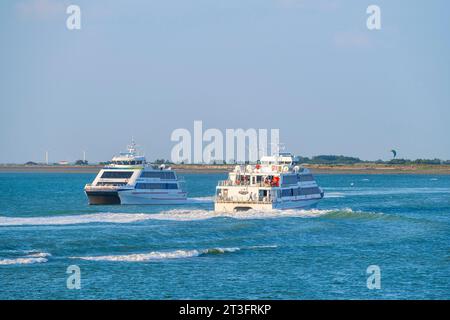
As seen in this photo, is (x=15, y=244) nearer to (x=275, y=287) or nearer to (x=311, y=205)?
(x=275, y=287)

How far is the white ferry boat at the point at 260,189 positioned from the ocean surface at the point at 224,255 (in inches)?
80.6

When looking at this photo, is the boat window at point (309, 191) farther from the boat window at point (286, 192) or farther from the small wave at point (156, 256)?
the small wave at point (156, 256)

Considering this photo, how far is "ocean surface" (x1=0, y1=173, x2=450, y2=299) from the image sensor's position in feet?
132

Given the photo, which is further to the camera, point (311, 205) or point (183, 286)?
point (311, 205)

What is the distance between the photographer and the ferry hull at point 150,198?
324ft

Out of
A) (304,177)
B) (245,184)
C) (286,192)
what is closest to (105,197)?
(245,184)

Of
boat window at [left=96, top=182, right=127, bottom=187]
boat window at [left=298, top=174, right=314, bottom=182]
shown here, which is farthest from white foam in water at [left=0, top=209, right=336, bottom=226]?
boat window at [left=96, top=182, right=127, bottom=187]

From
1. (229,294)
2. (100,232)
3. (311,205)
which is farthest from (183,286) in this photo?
(311,205)

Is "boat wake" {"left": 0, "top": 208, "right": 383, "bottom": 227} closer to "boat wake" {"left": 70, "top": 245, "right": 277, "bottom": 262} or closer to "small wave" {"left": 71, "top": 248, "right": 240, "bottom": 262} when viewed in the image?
"boat wake" {"left": 70, "top": 245, "right": 277, "bottom": 262}

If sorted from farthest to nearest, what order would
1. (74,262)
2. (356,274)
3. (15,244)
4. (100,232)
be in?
1. (100,232)
2. (15,244)
3. (74,262)
4. (356,274)

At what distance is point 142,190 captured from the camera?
331ft

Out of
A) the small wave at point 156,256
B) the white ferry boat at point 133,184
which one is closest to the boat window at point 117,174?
the white ferry boat at point 133,184

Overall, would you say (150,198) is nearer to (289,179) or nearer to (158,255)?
(289,179)
